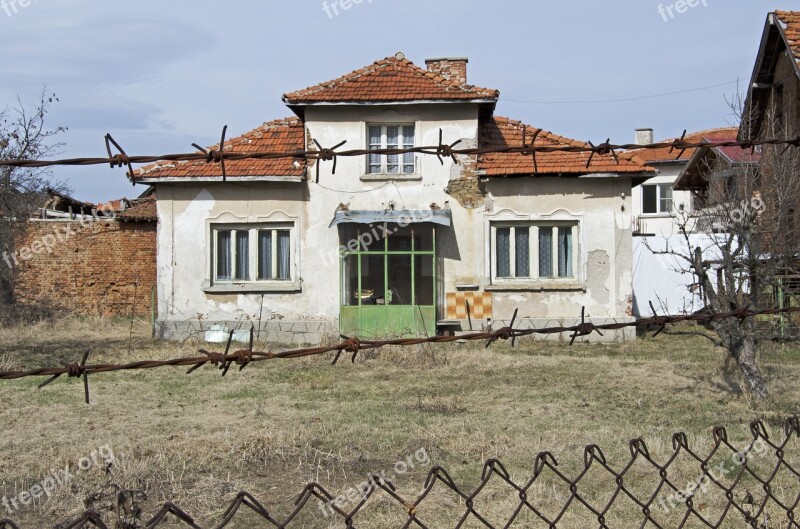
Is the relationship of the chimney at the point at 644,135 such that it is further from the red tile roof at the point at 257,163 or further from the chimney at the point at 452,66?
the red tile roof at the point at 257,163

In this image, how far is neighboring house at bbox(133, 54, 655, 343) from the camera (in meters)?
15.8

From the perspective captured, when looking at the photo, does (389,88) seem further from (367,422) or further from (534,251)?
(367,422)

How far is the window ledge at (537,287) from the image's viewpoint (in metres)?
15.9

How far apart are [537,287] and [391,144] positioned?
4088 mm

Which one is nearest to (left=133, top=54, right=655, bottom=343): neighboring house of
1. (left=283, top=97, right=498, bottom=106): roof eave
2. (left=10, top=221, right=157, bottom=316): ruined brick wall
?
(left=283, top=97, right=498, bottom=106): roof eave

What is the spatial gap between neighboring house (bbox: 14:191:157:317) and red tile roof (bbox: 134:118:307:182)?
19.4 feet

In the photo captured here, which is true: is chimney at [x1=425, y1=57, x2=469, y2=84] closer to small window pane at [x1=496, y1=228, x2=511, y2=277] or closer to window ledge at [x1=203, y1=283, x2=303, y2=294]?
small window pane at [x1=496, y1=228, x2=511, y2=277]

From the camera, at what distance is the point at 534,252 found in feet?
52.4

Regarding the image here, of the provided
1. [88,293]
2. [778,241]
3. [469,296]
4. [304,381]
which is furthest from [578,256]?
[88,293]

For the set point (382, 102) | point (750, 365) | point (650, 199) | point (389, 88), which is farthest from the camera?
point (650, 199)

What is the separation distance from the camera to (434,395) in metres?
9.80

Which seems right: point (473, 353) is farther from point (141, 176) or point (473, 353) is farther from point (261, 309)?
point (141, 176)

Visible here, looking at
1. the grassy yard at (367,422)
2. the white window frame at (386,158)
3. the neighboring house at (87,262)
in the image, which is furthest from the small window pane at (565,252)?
the neighboring house at (87,262)

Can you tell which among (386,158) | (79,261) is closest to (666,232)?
(386,158)
